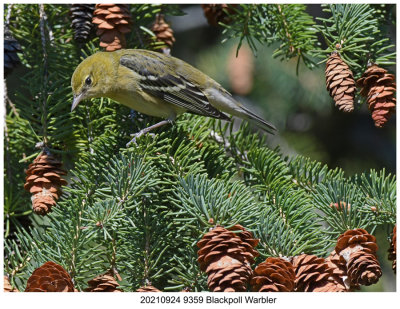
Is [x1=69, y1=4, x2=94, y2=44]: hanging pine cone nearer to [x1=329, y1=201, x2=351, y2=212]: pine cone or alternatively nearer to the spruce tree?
the spruce tree

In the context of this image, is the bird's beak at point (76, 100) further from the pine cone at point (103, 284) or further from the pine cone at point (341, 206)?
the pine cone at point (341, 206)

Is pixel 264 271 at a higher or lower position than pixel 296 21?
lower

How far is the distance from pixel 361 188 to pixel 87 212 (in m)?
1.29

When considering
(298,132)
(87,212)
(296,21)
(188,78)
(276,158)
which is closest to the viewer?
(87,212)

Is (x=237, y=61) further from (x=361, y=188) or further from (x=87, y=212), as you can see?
(x=87, y=212)

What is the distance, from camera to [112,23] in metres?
3.09

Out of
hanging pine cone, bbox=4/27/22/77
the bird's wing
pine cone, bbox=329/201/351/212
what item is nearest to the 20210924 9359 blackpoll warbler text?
the bird's wing

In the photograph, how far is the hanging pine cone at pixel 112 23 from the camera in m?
3.08

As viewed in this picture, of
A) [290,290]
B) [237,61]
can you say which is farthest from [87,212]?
[237,61]

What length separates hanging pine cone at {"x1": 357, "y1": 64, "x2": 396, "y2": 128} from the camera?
266 centimetres

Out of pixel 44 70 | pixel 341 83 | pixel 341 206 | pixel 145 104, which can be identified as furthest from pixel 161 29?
pixel 341 206

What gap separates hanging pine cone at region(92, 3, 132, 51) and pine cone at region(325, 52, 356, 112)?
4.00ft

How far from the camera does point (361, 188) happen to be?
8.29ft

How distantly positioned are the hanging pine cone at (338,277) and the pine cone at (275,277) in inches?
6.3
